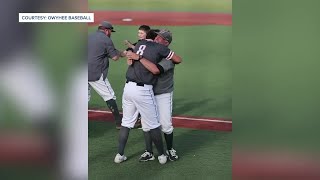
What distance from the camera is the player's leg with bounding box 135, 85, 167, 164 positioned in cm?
519

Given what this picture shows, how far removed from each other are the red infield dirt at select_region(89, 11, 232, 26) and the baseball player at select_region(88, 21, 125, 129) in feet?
33.9

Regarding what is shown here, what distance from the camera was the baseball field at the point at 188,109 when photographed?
5.32m

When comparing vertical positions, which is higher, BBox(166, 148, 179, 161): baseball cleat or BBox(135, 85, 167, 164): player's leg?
BBox(135, 85, 167, 164): player's leg

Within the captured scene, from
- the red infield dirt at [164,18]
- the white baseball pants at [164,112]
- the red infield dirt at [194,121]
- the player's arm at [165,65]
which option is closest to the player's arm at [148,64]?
the player's arm at [165,65]

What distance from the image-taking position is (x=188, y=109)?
802 cm

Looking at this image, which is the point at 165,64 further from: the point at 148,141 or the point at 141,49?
the point at 148,141

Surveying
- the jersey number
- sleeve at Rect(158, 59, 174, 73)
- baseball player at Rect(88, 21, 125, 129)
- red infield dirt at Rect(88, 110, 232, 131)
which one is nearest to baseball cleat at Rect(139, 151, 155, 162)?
sleeve at Rect(158, 59, 174, 73)

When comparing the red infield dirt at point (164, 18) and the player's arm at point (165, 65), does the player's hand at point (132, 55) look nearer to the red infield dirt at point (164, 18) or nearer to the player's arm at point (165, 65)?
the player's arm at point (165, 65)

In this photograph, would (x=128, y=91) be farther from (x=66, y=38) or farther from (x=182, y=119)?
(x=182, y=119)

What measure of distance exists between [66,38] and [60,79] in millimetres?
271

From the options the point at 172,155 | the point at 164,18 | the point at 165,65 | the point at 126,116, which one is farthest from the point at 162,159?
the point at 164,18

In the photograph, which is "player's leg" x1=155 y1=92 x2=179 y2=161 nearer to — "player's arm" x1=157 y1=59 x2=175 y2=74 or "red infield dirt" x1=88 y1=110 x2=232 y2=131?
"player's arm" x1=157 y1=59 x2=175 y2=74

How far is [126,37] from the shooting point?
1538cm

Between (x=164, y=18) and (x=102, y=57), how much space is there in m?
11.7
